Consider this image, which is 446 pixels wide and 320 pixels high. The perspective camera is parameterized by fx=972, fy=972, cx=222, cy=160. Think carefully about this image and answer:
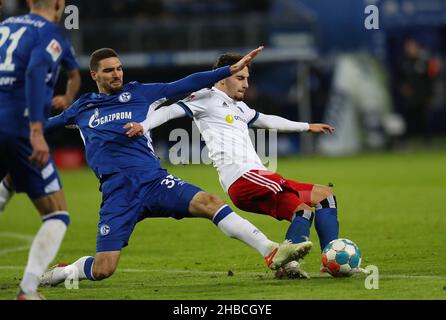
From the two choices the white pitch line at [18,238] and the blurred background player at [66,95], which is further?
the white pitch line at [18,238]

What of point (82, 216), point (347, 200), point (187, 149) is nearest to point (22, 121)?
point (82, 216)

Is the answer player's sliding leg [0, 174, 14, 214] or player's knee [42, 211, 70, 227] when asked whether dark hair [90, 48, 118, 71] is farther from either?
player's knee [42, 211, 70, 227]

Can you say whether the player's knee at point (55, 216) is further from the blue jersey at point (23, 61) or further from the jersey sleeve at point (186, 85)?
the jersey sleeve at point (186, 85)

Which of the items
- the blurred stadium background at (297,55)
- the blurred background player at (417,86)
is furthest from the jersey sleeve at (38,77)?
the blurred background player at (417,86)

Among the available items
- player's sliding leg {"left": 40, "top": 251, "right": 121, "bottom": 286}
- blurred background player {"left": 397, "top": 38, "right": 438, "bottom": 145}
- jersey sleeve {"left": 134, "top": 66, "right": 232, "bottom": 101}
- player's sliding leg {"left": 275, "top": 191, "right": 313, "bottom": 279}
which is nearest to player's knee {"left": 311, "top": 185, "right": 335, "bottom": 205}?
player's sliding leg {"left": 275, "top": 191, "right": 313, "bottom": 279}

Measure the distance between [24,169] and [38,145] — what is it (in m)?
0.39

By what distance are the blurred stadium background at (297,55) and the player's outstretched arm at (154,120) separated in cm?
1699

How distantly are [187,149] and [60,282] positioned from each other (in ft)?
55.0

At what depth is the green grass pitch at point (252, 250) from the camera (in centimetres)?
777

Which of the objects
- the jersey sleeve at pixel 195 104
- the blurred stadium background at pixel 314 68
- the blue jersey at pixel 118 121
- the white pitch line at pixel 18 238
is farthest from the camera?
the blurred stadium background at pixel 314 68

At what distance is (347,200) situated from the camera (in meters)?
16.5
